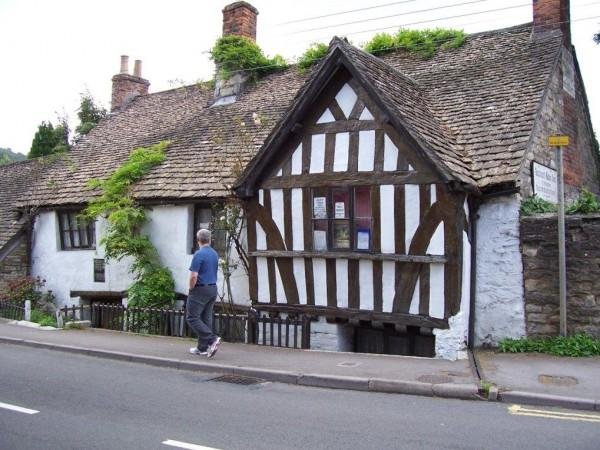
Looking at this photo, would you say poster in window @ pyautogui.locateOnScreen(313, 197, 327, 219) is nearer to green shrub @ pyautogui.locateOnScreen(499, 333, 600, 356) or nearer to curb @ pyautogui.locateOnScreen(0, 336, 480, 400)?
curb @ pyautogui.locateOnScreen(0, 336, 480, 400)

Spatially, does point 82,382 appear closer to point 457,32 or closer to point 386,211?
point 386,211

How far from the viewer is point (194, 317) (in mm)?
8906

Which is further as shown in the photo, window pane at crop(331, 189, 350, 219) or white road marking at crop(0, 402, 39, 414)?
window pane at crop(331, 189, 350, 219)

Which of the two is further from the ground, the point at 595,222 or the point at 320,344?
the point at 595,222

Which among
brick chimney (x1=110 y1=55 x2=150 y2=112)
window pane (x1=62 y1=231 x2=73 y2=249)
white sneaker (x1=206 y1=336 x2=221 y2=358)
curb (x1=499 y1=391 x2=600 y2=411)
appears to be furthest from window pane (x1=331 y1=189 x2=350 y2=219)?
brick chimney (x1=110 y1=55 x2=150 y2=112)

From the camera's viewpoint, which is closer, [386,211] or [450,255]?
[450,255]

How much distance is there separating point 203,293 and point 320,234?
8.41 feet

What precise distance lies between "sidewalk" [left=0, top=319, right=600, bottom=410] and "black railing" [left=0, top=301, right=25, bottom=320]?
424 cm

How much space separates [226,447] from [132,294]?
8.86 metres

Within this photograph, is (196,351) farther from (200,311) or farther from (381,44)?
(381,44)

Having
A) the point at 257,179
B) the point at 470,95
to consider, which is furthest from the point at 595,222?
the point at 257,179

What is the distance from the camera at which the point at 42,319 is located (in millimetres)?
13750

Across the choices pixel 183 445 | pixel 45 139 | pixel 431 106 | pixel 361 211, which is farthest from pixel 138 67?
pixel 183 445

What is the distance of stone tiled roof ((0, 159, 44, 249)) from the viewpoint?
701 inches
